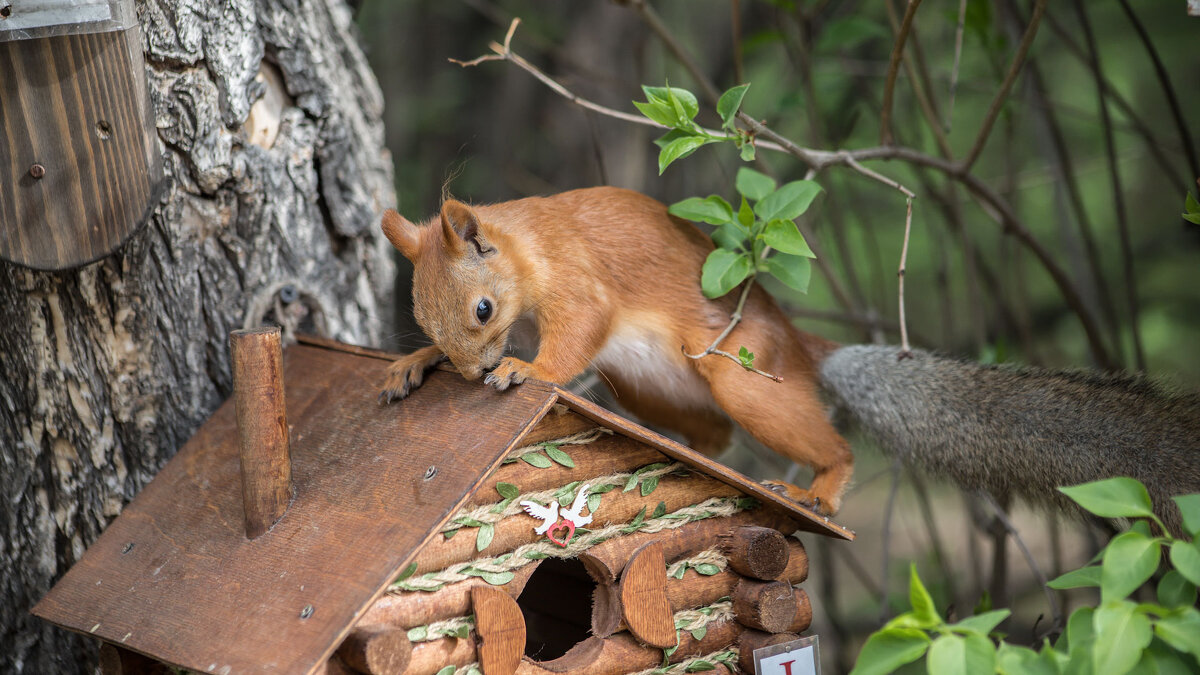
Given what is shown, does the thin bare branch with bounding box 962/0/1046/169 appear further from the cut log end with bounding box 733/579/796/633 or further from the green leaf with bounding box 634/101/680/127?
the cut log end with bounding box 733/579/796/633

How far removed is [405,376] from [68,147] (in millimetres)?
602

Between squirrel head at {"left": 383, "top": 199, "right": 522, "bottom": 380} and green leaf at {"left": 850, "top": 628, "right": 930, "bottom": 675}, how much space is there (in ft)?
2.33

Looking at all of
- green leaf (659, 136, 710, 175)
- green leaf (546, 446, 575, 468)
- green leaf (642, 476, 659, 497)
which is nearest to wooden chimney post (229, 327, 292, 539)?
green leaf (546, 446, 575, 468)

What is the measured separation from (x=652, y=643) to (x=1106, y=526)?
881 mm

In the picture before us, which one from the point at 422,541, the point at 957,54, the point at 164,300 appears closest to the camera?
the point at 422,541

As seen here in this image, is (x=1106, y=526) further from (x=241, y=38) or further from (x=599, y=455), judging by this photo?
(x=241, y=38)

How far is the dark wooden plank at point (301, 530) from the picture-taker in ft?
3.93

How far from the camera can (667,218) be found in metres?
1.78

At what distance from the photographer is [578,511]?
1.39 meters

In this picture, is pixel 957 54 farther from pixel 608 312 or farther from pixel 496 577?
pixel 496 577

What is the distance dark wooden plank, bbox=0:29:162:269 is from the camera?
1376mm

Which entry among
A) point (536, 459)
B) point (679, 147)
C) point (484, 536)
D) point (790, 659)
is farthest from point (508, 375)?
point (790, 659)

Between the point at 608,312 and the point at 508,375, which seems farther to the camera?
the point at 608,312

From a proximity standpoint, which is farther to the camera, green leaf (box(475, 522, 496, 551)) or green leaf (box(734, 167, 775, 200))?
green leaf (box(734, 167, 775, 200))
